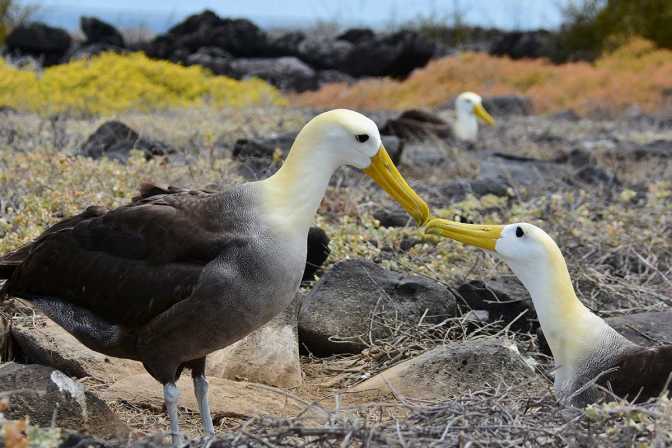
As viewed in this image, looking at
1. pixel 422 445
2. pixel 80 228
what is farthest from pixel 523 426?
pixel 80 228

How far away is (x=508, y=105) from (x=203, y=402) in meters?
12.6

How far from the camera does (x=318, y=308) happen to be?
13.4ft

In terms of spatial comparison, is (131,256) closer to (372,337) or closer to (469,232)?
(469,232)

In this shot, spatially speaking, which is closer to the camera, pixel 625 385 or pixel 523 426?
pixel 523 426

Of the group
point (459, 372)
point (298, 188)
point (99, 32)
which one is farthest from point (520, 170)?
point (99, 32)

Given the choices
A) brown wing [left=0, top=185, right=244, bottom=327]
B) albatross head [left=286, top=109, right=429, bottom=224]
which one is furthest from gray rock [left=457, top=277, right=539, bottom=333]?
brown wing [left=0, top=185, right=244, bottom=327]

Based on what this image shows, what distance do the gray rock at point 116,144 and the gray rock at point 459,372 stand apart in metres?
3.85

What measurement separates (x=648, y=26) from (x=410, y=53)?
20.4 ft

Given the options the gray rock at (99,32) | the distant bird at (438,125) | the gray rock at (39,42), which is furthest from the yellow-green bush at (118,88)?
the gray rock at (99,32)

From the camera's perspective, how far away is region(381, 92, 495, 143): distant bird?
10242 millimetres

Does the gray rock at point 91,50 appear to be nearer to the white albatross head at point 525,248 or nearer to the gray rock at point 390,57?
the gray rock at point 390,57

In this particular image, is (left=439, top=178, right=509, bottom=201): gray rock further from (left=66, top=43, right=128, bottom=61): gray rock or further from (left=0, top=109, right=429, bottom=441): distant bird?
(left=66, top=43, right=128, bottom=61): gray rock

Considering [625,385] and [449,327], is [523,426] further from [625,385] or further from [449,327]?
[449,327]

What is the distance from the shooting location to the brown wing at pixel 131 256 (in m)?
2.91
